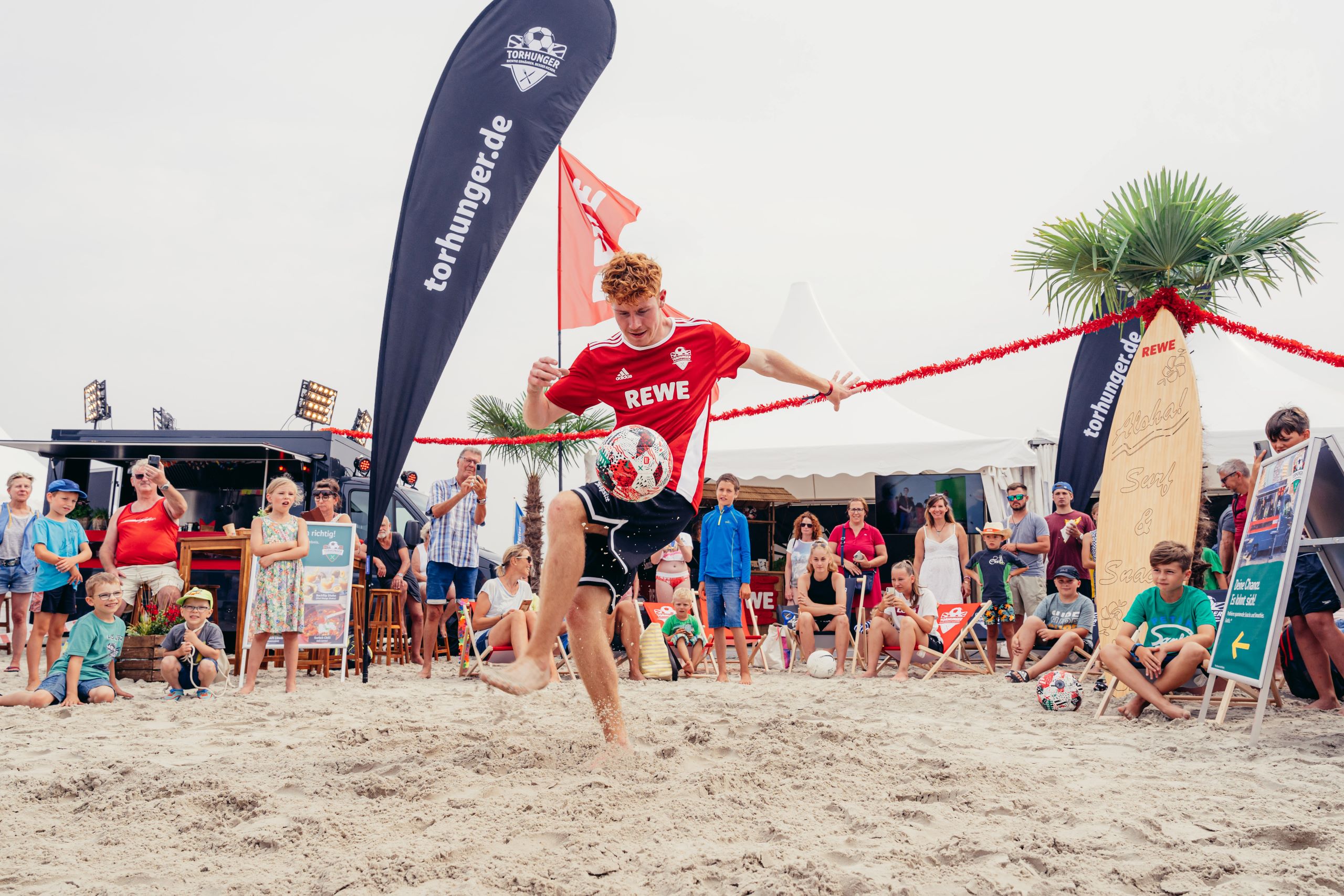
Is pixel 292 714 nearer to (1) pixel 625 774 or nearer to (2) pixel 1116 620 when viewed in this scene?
(1) pixel 625 774

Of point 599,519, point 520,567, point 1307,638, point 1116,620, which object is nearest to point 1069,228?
point 1116,620

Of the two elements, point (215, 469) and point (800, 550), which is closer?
point (800, 550)

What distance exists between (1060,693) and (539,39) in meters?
5.21

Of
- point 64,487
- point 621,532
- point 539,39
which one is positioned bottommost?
point 621,532

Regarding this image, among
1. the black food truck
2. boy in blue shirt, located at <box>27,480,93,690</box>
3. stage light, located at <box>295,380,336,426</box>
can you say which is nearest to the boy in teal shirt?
boy in blue shirt, located at <box>27,480,93,690</box>

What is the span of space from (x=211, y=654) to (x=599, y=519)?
410 cm

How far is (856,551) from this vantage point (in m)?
8.20

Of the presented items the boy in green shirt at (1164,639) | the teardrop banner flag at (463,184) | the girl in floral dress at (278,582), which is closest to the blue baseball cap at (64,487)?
the girl in floral dress at (278,582)

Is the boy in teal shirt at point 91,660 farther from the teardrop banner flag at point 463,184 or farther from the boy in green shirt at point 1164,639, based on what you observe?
the boy in green shirt at point 1164,639

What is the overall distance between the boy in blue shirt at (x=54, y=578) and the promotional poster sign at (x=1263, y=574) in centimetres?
655

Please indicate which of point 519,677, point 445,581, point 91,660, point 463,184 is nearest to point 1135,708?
point 519,677

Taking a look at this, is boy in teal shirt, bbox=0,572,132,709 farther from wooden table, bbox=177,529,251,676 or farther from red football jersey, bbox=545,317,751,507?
red football jersey, bbox=545,317,751,507

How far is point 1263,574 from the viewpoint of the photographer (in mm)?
4230

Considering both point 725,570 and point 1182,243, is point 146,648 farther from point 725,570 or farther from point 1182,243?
point 1182,243
